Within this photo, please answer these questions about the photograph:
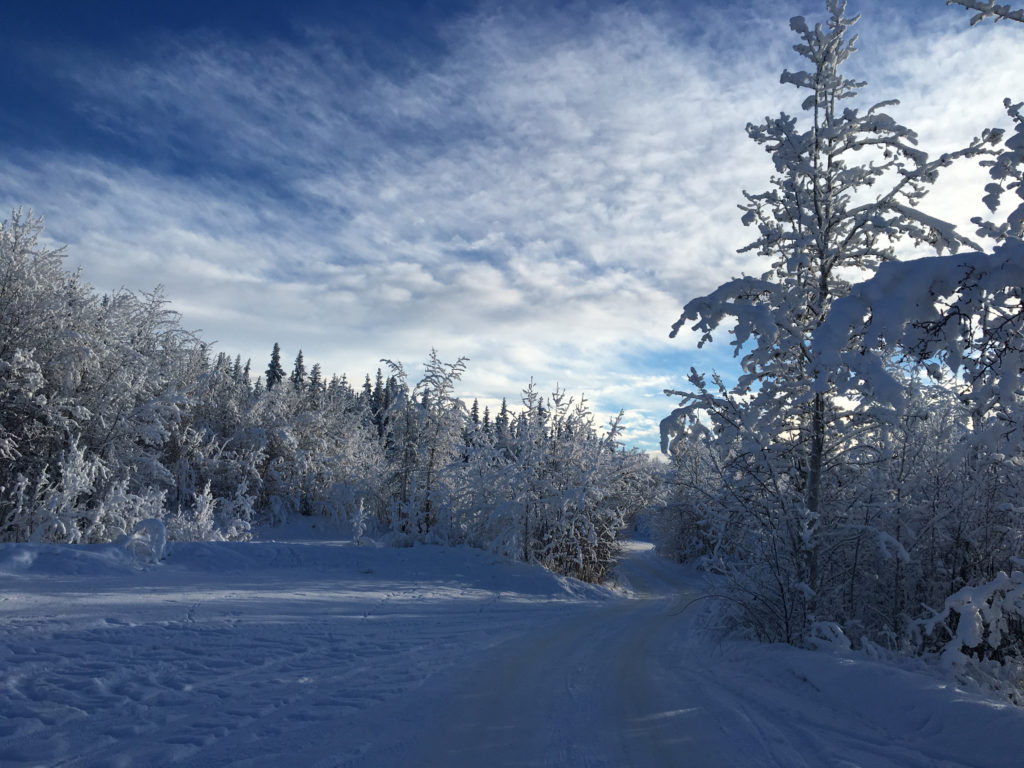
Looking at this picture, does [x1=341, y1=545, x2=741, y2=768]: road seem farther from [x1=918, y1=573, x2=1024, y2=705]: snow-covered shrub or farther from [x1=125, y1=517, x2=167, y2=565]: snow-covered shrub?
[x1=125, y1=517, x2=167, y2=565]: snow-covered shrub

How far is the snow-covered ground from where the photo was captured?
4.31 m

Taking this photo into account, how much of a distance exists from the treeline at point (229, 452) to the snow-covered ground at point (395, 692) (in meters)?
4.97

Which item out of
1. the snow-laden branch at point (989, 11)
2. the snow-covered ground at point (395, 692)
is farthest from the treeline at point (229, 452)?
the snow-laden branch at point (989, 11)

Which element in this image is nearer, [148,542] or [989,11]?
[989,11]

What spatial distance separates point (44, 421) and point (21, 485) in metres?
4.14

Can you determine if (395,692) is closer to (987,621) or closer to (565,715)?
(565,715)

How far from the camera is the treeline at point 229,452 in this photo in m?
15.0

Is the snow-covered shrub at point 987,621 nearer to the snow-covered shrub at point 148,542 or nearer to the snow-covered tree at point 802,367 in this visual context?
the snow-covered tree at point 802,367

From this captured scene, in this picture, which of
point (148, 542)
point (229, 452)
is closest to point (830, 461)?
point (148, 542)

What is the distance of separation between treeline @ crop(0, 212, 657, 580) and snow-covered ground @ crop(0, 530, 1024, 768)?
4971mm

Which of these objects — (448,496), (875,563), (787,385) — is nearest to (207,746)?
(787,385)

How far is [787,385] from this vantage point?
952 cm

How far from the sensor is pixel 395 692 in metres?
5.72

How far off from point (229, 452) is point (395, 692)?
22833 millimetres
